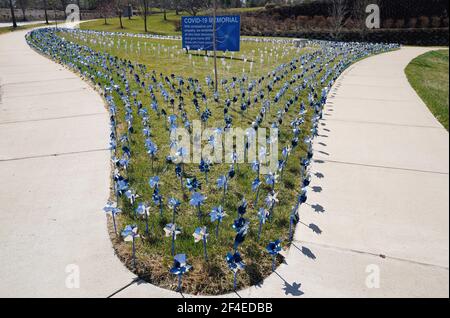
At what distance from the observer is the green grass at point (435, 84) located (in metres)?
1.74

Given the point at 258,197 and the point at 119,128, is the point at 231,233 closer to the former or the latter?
the point at 258,197

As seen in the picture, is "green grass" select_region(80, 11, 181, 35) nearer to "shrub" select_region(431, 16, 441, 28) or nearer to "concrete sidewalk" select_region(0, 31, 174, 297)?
"shrub" select_region(431, 16, 441, 28)

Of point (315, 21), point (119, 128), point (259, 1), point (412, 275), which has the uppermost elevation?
Result: point (259, 1)

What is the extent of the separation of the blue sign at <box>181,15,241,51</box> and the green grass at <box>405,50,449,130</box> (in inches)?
279

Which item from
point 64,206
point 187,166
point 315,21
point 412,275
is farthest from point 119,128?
point 315,21

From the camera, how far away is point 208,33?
14.1 meters

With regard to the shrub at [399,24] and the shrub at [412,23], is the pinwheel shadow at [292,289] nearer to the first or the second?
the shrub at [412,23]

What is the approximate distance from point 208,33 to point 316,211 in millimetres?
12077

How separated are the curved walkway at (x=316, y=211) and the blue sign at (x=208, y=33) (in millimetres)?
8372

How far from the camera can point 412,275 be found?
2.66 meters

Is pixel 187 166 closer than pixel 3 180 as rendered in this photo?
No

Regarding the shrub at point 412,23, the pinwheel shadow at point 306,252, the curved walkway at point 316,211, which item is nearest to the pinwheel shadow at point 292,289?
the curved walkway at point 316,211

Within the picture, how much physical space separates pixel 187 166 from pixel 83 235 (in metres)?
1.90

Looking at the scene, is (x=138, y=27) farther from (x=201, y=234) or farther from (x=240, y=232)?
(x=240, y=232)
